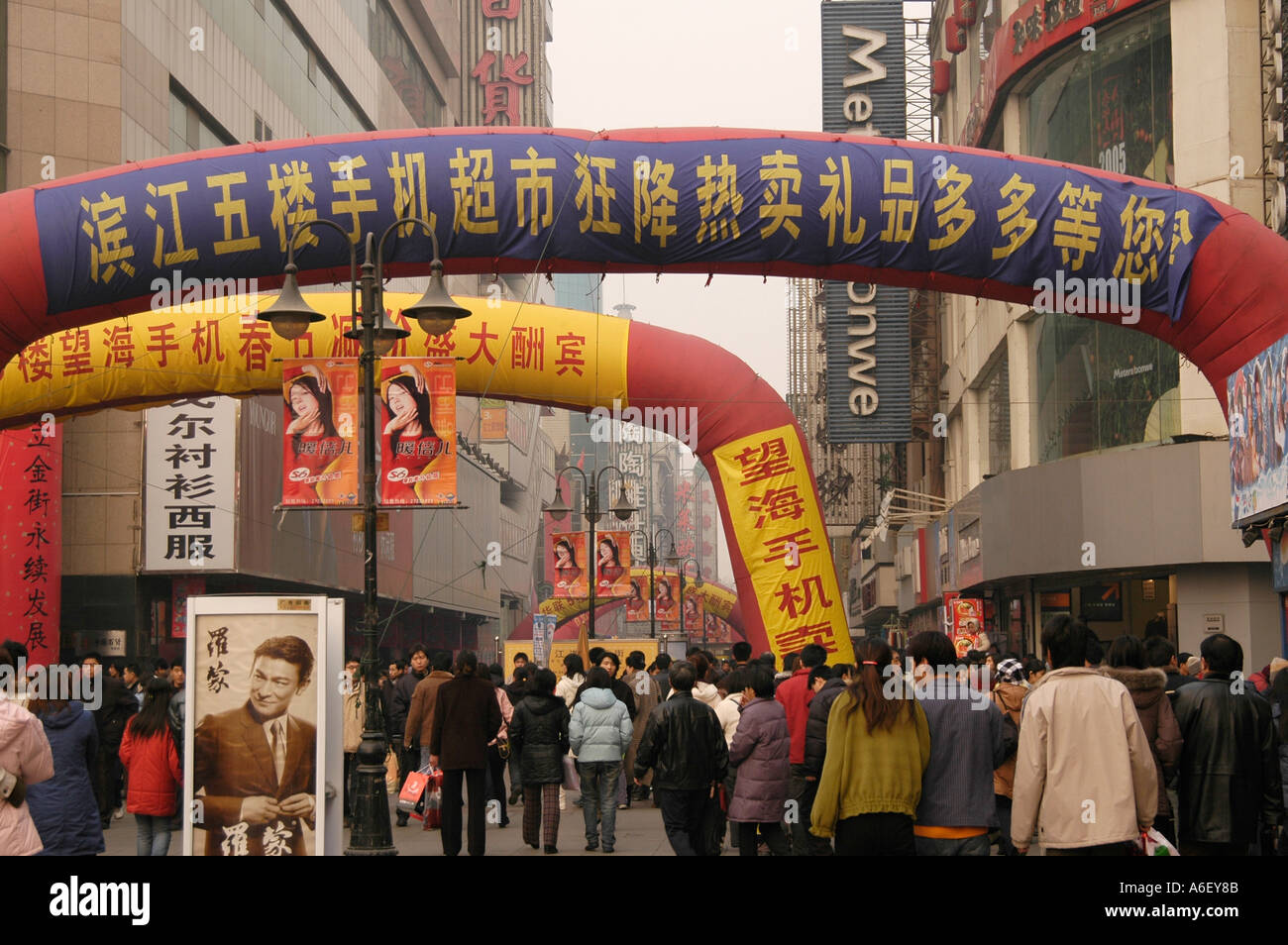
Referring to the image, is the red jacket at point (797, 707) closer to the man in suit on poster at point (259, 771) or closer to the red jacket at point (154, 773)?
the man in suit on poster at point (259, 771)

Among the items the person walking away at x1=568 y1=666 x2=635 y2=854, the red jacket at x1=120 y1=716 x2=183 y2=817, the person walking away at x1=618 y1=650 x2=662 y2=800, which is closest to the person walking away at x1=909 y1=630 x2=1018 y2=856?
the red jacket at x1=120 y1=716 x2=183 y2=817

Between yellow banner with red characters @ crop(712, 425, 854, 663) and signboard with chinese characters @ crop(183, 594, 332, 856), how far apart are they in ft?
32.0

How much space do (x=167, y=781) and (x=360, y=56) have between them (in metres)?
45.7

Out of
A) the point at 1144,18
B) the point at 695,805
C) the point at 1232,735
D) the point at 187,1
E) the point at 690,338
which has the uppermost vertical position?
the point at 187,1

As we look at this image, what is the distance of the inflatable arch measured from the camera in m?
14.7

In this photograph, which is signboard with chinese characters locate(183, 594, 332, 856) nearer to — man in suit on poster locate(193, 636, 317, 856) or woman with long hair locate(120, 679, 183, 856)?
man in suit on poster locate(193, 636, 317, 856)

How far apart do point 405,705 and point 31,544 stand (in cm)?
1363

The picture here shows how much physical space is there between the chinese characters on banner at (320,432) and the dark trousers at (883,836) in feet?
25.8

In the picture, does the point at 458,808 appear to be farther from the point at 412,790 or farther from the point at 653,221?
the point at 653,221

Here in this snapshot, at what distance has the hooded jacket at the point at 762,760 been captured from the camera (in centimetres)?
1137

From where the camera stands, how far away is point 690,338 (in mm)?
20281

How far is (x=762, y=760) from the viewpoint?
37.6ft

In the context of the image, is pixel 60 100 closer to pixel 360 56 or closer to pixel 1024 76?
pixel 1024 76

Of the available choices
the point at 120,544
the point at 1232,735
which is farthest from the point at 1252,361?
the point at 120,544
